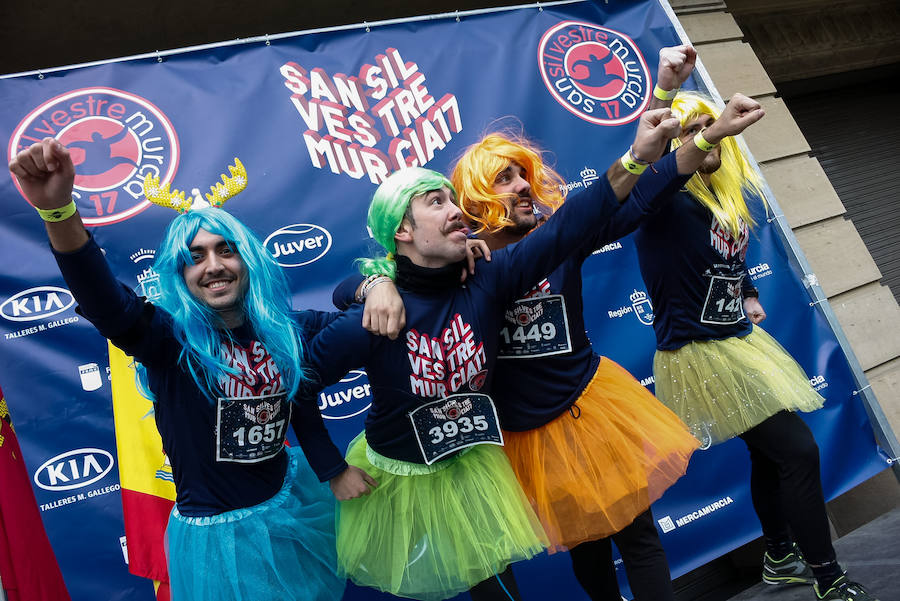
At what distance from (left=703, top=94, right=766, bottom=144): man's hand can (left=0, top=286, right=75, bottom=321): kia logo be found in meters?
2.37

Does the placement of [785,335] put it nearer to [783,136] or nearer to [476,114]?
[783,136]

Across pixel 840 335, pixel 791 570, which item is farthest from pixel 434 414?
pixel 840 335

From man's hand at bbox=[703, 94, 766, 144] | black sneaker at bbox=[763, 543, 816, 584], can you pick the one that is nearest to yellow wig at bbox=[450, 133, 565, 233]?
man's hand at bbox=[703, 94, 766, 144]

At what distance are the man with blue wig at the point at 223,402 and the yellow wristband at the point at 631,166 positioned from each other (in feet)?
3.57

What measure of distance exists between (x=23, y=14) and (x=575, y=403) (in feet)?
10.9

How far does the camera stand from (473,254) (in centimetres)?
209

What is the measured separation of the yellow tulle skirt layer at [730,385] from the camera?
97.6 inches

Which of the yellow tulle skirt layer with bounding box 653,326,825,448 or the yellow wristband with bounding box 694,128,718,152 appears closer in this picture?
the yellow wristband with bounding box 694,128,718,152

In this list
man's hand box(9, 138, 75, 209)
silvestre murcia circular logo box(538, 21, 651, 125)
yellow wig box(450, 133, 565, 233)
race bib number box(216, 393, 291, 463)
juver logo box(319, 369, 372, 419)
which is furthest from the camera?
silvestre murcia circular logo box(538, 21, 651, 125)

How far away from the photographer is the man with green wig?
6.47ft

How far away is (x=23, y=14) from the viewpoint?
3.38m

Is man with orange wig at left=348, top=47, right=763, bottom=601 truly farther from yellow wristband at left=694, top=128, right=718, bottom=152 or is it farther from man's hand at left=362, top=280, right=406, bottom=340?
man's hand at left=362, top=280, right=406, bottom=340

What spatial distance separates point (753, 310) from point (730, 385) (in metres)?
0.55

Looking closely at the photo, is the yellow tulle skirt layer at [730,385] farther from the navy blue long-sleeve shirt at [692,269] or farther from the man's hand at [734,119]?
the man's hand at [734,119]
